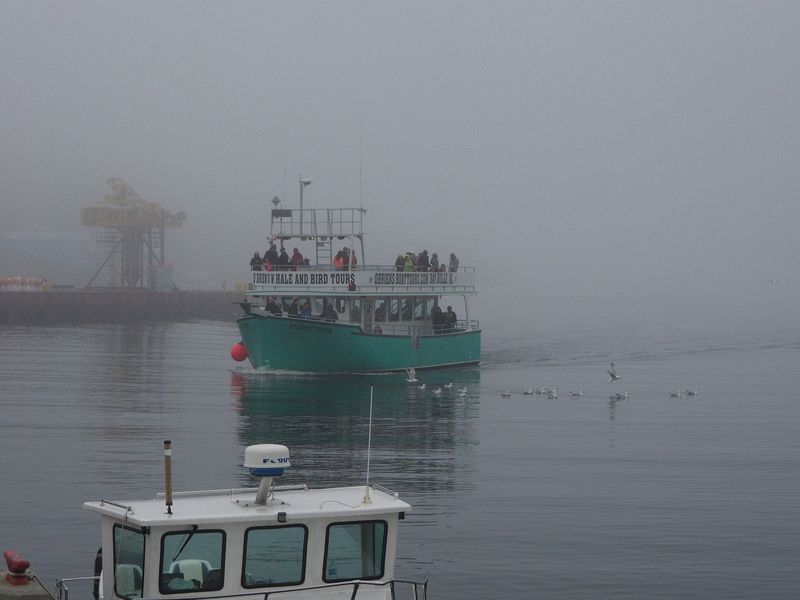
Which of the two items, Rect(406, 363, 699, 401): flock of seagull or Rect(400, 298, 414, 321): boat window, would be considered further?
Rect(400, 298, 414, 321): boat window

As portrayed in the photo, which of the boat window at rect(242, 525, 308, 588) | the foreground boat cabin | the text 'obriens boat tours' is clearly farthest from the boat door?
the boat window at rect(242, 525, 308, 588)

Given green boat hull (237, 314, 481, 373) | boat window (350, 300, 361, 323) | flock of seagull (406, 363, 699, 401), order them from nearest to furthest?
flock of seagull (406, 363, 699, 401) < green boat hull (237, 314, 481, 373) < boat window (350, 300, 361, 323)

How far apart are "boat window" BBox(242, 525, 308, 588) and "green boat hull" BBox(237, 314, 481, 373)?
35.4m

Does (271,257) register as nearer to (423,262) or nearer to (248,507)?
(423,262)

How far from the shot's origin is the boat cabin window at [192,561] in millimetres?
10672

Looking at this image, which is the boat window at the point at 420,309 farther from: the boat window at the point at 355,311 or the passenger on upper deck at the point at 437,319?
the boat window at the point at 355,311

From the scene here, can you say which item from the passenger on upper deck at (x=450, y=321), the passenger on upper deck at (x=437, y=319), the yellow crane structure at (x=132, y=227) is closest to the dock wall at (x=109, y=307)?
the yellow crane structure at (x=132, y=227)

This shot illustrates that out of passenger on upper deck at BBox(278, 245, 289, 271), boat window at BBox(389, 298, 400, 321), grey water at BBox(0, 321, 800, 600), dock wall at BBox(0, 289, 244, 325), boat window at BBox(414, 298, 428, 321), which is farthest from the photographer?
dock wall at BBox(0, 289, 244, 325)

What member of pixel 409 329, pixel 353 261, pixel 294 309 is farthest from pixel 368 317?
pixel 294 309

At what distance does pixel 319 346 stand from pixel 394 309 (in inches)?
173

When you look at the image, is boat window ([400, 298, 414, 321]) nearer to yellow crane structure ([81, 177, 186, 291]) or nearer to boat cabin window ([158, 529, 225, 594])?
boat cabin window ([158, 529, 225, 594])

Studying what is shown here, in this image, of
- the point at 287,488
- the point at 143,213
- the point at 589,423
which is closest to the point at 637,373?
the point at 589,423

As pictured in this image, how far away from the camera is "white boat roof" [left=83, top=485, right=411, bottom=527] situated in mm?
10680

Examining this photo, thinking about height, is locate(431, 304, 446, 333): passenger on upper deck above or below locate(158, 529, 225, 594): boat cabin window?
above
